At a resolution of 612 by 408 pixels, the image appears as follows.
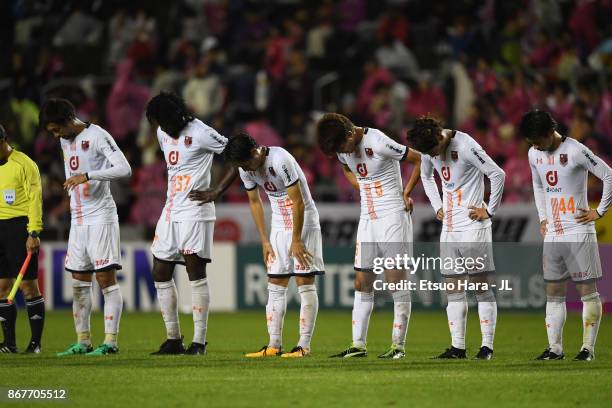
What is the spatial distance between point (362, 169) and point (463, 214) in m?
1.13

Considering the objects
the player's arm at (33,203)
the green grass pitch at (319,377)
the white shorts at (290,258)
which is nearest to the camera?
the green grass pitch at (319,377)

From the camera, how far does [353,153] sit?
1320 centimetres

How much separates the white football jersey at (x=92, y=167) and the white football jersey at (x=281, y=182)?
1426 millimetres

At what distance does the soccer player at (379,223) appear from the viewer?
1316 cm

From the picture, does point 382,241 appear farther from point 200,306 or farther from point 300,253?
point 200,306

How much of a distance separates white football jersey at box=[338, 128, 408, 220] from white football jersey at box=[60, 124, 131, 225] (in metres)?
2.47

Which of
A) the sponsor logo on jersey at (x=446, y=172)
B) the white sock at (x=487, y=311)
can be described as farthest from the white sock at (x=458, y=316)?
the sponsor logo on jersey at (x=446, y=172)

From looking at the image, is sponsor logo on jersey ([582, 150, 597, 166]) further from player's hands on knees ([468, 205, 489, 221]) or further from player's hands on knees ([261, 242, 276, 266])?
A: player's hands on knees ([261, 242, 276, 266])

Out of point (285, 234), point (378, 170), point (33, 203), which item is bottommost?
point (285, 234)

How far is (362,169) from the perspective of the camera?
13281mm

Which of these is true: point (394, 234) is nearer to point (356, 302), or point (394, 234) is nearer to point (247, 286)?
point (356, 302)

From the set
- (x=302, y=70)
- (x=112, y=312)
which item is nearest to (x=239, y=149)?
(x=112, y=312)

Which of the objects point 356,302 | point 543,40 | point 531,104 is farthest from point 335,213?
point 356,302

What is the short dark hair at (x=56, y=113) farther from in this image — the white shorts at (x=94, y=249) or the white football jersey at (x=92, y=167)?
the white shorts at (x=94, y=249)
